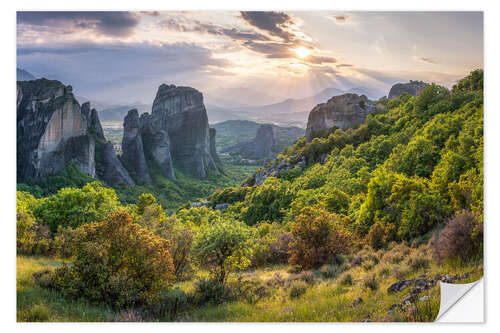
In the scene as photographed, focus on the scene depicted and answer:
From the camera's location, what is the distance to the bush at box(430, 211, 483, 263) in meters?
5.93

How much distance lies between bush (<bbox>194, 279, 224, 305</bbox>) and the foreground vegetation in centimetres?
2

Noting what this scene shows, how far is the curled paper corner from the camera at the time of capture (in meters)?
5.56

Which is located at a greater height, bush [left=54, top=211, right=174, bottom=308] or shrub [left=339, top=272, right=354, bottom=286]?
bush [left=54, top=211, right=174, bottom=308]

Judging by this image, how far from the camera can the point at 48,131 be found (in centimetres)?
1670

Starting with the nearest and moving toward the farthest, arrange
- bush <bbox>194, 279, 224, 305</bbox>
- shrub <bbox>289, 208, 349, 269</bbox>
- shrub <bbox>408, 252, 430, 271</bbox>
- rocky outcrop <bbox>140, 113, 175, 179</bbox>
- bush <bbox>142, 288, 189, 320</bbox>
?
bush <bbox>142, 288, 189, 320</bbox>
shrub <bbox>408, 252, 430, 271</bbox>
bush <bbox>194, 279, 224, 305</bbox>
shrub <bbox>289, 208, 349, 269</bbox>
rocky outcrop <bbox>140, 113, 175, 179</bbox>

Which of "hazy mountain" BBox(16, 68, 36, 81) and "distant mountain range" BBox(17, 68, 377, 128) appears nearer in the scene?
"hazy mountain" BBox(16, 68, 36, 81)

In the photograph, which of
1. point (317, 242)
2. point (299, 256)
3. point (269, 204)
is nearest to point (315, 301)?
point (299, 256)

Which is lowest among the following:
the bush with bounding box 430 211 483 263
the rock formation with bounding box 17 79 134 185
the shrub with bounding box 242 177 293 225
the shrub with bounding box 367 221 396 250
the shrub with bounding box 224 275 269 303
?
the shrub with bounding box 242 177 293 225

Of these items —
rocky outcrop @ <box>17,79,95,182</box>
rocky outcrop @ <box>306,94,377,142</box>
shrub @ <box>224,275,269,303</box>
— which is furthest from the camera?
rocky outcrop @ <box>306,94,377,142</box>

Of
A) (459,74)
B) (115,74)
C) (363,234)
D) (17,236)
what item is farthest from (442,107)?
(17,236)

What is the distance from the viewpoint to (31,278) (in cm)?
638

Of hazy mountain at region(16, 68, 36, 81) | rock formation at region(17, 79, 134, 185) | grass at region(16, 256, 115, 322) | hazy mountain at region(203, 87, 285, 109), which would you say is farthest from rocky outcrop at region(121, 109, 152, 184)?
grass at region(16, 256, 115, 322)

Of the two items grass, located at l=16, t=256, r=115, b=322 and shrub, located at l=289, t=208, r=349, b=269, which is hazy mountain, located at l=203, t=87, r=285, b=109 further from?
grass, located at l=16, t=256, r=115, b=322
